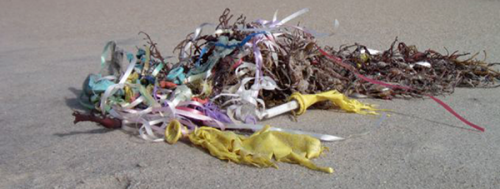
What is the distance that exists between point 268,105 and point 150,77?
2.02 ft

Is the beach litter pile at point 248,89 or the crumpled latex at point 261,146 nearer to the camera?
the crumpled latex at point 261,146

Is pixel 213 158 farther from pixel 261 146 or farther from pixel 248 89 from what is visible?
pixel 248 89

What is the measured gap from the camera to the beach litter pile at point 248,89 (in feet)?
7.12

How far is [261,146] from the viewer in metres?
2.10

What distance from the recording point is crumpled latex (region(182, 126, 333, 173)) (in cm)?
202

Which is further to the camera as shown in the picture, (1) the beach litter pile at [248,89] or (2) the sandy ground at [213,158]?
(1) the beach litter pile at [248,89]

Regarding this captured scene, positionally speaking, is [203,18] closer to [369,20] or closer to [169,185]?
[369,20]

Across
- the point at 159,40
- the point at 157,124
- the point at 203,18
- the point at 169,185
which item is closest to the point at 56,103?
the point at 157,124

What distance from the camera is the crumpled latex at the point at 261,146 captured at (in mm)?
2016

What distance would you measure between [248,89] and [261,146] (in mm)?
568

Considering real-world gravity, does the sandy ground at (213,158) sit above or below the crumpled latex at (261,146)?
below

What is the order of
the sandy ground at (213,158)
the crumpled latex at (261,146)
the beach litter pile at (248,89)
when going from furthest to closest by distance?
the beach litter pile at (248,89), the crumpled latex at (261,146), the sandy ground at (213,158)

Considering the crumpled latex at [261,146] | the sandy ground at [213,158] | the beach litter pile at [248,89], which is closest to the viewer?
the sandy ground at [213,158]

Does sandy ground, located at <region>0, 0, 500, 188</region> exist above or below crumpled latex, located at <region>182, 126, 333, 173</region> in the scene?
below
